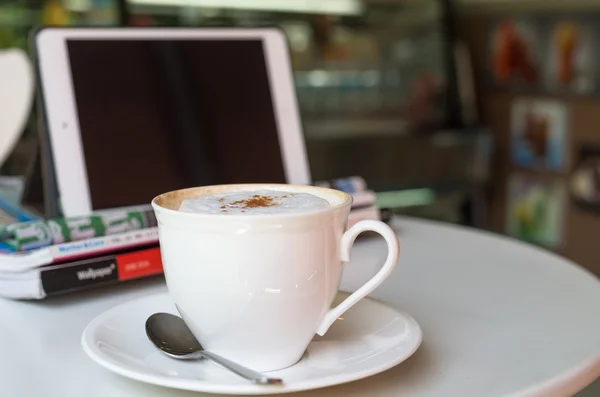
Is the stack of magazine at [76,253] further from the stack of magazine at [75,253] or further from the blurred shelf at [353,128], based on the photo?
the blurred shelf at [353,128]

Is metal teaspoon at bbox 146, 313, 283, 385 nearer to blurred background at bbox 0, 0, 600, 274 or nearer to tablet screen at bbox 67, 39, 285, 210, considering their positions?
tablet screen at bbox 67, 39, 285, 210

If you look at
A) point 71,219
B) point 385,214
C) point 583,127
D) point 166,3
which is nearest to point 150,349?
point 71,219

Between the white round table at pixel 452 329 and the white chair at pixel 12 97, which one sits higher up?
the white chair at pixel 12 97

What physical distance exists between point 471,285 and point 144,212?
27 centimetres

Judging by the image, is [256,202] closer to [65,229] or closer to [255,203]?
[255,203]

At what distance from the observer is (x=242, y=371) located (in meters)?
0.34

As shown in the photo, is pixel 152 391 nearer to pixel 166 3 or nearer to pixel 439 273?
pixel 439 273

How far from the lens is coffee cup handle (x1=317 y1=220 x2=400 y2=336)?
367mm

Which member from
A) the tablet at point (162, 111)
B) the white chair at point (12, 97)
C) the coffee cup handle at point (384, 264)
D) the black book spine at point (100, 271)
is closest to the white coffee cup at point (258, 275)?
the coffee cup handle at point (384, 264)

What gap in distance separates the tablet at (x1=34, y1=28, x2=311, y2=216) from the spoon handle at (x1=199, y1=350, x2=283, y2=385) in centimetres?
28

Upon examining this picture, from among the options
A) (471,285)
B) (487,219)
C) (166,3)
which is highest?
(166,3)

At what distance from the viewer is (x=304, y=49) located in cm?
188

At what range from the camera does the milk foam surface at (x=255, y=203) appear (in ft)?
1.18

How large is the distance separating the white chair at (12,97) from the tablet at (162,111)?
0.99 ft
